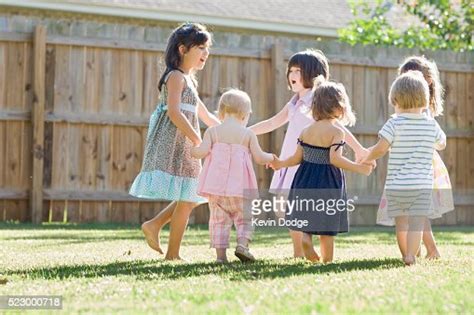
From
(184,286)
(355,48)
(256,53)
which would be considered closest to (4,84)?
(256,53)

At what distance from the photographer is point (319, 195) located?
208 inches

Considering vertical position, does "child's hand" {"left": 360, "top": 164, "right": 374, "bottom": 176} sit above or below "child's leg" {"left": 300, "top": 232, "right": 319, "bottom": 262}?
above

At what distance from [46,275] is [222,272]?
86 cm

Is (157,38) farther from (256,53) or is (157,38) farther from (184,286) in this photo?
(184,286)

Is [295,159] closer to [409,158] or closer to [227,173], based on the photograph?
[227,173]

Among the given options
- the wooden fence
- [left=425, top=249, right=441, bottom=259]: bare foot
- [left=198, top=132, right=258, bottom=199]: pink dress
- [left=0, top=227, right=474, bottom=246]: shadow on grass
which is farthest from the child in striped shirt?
the wooden fence

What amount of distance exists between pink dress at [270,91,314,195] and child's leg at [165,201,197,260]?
2.08 ft

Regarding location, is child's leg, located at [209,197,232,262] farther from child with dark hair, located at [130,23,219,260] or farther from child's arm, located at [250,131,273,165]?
child's arm, located at [250,131,273,165]

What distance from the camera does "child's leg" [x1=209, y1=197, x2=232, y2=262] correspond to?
545cm

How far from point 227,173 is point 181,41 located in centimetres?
91

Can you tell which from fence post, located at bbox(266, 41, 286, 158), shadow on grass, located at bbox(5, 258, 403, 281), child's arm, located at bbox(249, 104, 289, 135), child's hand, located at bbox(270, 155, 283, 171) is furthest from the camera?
fence post, located at bbox(266, 41, 286, 158)

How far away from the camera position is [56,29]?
998 centimetres

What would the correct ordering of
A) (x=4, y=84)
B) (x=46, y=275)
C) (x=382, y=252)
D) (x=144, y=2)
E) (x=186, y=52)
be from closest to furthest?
1. (x=46, y=275)
2. (x=186, y=52)
3. (x=382, y=252)
4. (x=4, y=84)
5. (x=144, y=2)

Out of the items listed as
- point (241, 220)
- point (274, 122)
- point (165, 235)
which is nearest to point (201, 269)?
point (241, 220)
